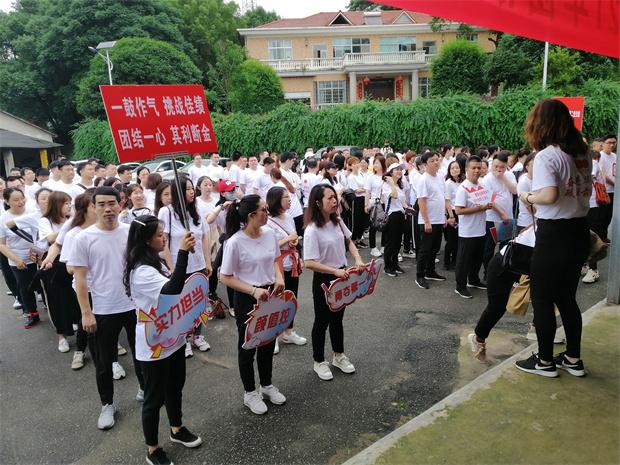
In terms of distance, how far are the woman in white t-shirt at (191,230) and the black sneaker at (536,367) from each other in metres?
2.99

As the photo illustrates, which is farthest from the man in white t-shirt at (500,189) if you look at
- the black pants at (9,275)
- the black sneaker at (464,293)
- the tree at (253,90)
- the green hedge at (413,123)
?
the tree at (253,90)

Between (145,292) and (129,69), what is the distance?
2767 centimetres

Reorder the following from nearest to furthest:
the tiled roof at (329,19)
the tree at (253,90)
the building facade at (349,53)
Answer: the tree at (253,90) < the building facade at (349,53) < the tiled roof at (329,19)

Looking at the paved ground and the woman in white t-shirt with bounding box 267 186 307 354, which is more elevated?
the woman in white t-shirt with bounding box 267 186 307 354

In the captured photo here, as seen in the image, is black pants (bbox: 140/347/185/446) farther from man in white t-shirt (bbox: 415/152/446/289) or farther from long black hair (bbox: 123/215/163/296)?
man in white t-shirt (bbox: 415/152/446/289)

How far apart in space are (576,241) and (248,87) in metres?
27.5

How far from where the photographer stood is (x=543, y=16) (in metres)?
2.62

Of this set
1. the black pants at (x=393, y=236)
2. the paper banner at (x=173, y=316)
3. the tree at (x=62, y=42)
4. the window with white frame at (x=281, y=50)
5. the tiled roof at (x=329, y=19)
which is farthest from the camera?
the tiled roof at (x=329, y=19)

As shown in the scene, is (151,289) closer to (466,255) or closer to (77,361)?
(77,361)

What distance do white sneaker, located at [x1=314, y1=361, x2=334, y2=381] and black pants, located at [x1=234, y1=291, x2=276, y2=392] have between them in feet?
1.83

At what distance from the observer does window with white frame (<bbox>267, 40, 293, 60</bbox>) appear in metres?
37.3

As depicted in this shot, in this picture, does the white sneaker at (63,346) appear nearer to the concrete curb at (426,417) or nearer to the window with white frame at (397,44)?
the concrete curb at (426,417)

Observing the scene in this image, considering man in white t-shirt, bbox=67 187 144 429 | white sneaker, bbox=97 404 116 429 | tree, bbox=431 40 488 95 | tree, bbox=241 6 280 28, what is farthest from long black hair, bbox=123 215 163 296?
tree, bbox=241 6 280 28

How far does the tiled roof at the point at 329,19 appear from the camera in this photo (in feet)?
124
